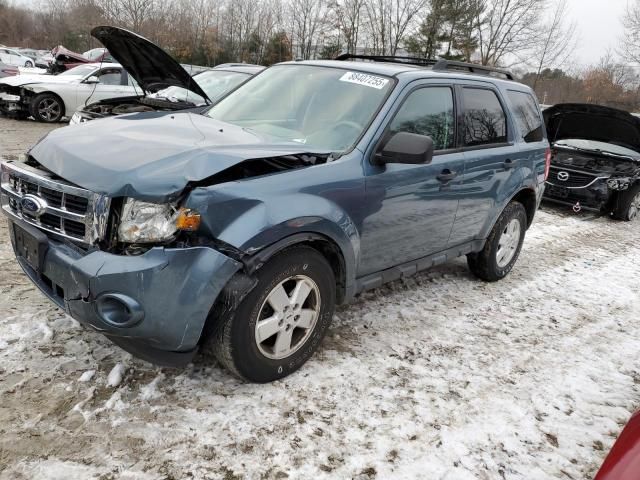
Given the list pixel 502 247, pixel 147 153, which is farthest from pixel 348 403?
pixel 502 247

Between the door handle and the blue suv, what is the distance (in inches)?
0.7

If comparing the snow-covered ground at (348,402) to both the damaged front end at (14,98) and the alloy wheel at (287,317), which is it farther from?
the damaged front end at (14,98)

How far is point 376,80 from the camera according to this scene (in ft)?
11.7

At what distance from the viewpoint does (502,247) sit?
16.6 ft

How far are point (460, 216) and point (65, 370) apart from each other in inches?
119

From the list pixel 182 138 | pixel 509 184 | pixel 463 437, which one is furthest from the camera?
pixel 509 184

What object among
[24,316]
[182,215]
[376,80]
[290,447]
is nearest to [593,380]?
[290,447]

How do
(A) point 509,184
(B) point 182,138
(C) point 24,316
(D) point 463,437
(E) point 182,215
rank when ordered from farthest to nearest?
(A) point 509,184 → (C) point 24,316 → (B) point 182,138 → (D) point 463,437 → (E) point 182,215

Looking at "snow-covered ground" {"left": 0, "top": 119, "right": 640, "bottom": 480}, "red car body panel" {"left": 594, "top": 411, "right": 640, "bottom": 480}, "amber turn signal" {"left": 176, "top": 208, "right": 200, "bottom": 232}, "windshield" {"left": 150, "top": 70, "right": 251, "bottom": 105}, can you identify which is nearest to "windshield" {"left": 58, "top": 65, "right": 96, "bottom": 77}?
"windshield" {"left": 150, "top": 70, "right": 251, "bottom": 105}

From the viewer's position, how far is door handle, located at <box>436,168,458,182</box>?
374 centimetres

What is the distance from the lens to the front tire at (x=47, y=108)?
38.1ft

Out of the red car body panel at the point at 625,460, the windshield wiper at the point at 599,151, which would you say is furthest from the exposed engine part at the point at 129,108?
the windshield wiper at the point at 599,151

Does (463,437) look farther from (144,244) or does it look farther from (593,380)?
(144,244)

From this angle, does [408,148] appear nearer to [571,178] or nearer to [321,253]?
[321,253]
